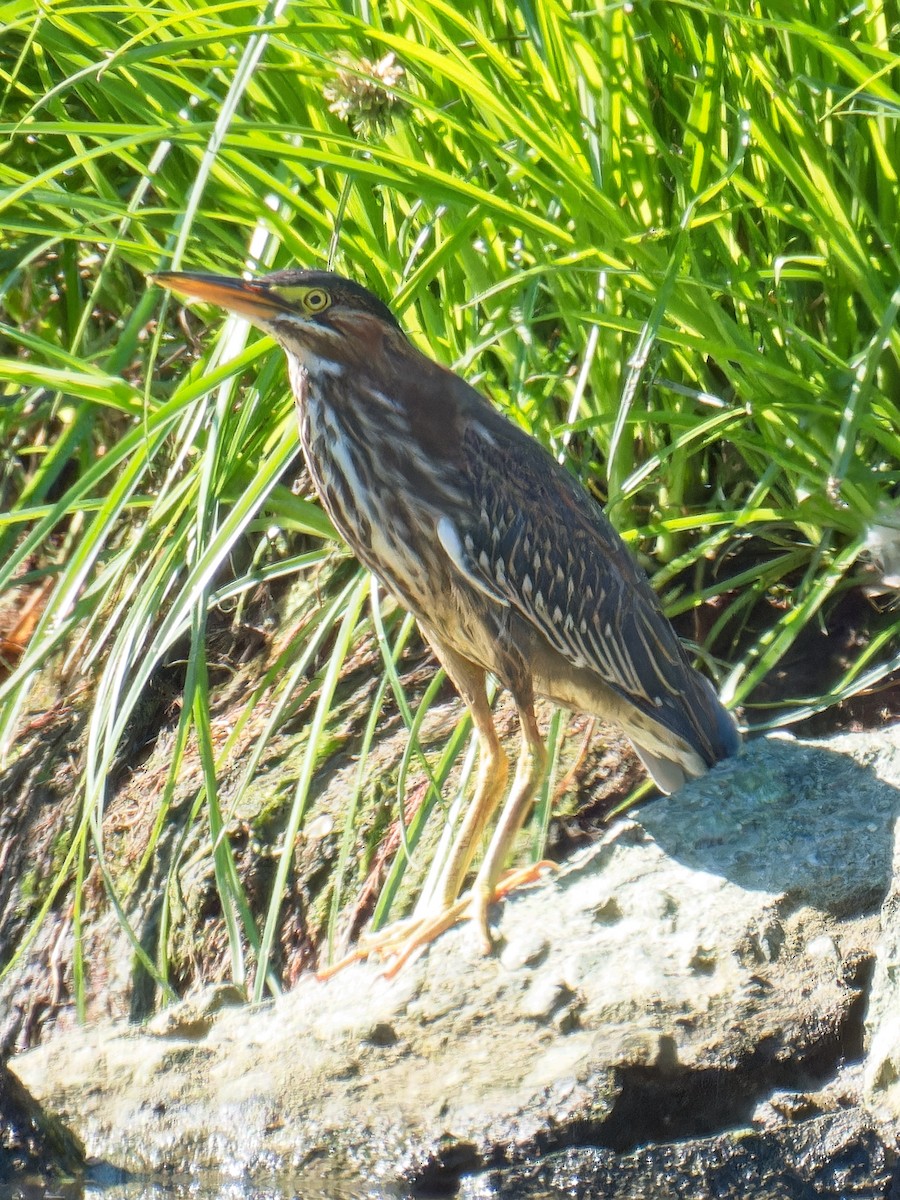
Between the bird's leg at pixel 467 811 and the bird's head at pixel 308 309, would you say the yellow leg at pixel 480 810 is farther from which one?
the bird's head at pixel 308 309

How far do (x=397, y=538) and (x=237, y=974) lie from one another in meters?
0.82

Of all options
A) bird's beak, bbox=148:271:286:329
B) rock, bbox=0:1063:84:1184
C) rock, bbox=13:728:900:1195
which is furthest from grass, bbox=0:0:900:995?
Result: rock, bbox=0:1063:84:1184

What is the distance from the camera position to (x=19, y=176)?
2.73 m

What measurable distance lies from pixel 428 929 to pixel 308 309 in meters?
1.12

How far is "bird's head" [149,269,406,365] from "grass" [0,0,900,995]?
0.09 meters

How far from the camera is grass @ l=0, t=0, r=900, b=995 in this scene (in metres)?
2.44

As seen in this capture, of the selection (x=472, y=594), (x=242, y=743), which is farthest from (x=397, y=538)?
(x=242, y=743)

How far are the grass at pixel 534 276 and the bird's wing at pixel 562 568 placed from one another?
0.39 feet

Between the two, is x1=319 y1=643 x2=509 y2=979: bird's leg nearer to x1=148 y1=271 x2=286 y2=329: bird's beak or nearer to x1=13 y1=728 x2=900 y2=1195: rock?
x1=13 y1=728 x2=900 y2=1195: rock

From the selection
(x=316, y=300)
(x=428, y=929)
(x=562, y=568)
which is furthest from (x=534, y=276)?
(x=428, y=929)

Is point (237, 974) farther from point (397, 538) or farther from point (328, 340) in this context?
point (328, 340)

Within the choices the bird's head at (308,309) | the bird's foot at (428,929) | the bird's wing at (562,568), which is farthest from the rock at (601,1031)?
the bird's head at (308,309)

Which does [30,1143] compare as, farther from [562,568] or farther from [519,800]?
[562,568]

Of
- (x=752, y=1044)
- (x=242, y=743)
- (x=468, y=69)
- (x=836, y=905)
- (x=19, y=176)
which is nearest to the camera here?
(x=752, y=1044)
